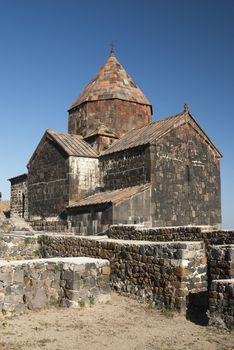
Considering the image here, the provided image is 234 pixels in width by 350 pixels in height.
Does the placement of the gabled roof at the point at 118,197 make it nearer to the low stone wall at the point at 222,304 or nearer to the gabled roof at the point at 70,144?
the gabled roof at the point at 70,144

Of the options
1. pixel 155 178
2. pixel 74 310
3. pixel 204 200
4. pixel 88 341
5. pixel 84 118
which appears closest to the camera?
pixel 88 341

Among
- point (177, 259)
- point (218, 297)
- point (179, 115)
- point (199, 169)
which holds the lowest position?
point (218, 297)

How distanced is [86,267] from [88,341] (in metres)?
1.82

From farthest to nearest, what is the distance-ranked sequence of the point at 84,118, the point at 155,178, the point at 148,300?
the point at 84,118
the point at 155,178
the point at 148,300

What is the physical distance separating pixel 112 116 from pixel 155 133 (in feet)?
13.3

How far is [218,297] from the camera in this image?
5.78 metres

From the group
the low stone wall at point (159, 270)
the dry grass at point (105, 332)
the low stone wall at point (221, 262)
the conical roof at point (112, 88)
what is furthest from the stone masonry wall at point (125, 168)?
the dry grass at point (105, 332)

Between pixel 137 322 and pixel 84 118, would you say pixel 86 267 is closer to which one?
pixel 137 322

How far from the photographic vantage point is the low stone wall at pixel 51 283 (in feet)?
20.1

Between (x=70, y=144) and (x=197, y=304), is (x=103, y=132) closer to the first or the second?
(x=70, y=144)

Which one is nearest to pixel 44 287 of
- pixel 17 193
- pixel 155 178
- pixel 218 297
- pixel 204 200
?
pixel 218 297

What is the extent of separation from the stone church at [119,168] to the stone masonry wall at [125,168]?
0.04 meters

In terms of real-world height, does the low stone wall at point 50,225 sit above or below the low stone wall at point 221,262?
above

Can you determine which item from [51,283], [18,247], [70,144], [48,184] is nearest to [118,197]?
[18,247]
